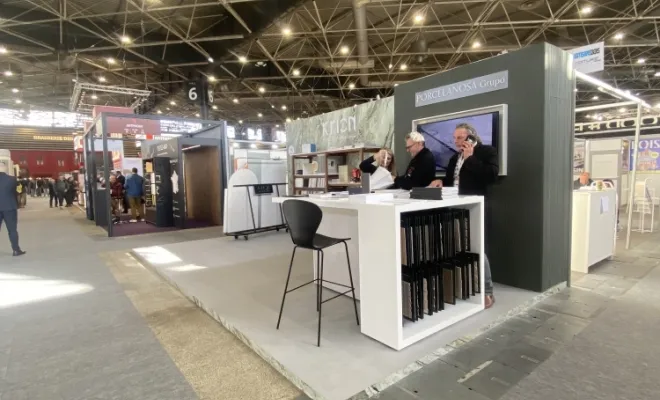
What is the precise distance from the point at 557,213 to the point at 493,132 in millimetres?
985

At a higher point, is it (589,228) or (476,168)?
(476,168)

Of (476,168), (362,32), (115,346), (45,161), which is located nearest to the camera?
(115,346)

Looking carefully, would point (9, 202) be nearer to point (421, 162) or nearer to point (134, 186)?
point (134, 186)

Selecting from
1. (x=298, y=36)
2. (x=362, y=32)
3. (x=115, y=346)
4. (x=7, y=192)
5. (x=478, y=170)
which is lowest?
(x=115, y=346)

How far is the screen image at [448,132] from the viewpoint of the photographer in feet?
10.5

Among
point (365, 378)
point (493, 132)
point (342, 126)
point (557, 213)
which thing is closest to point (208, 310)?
point (365, 378)

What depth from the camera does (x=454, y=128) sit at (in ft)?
11.7

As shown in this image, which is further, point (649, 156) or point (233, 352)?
point (649, 156)

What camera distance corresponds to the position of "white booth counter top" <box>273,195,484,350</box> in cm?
210

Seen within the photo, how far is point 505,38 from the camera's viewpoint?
400 inches

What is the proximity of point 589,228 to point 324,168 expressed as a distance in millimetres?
4502

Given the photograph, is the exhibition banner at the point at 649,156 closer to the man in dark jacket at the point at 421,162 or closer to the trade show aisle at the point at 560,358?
the trade show aisle at the point at 560,358

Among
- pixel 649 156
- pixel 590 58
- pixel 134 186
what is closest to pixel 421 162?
pixel 590 58

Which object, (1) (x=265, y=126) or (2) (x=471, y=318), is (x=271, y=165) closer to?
(2) (x=471, y=318)
